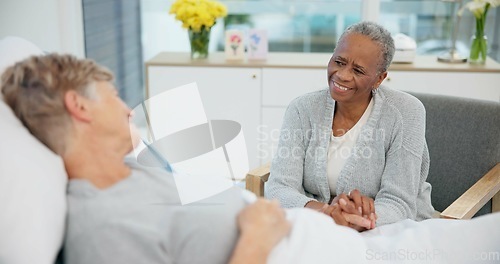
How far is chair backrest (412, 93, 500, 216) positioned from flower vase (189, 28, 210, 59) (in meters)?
1.58

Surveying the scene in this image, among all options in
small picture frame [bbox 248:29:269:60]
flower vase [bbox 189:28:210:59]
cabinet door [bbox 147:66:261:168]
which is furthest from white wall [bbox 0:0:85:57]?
small picture frame [bbox 248:29:269:60]

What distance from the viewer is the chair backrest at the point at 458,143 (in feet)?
7.34

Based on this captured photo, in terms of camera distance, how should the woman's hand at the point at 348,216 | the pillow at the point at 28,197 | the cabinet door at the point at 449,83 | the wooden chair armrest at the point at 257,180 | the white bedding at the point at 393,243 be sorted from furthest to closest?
the cabinet door at the point at 449,83 → the wooden chair armrest at the point at 257,180 → the woman's hand at the point at 348,216 → the white bedding at the point at 393,243 → the pillow at the point at 28,197

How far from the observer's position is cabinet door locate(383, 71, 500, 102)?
3.39m

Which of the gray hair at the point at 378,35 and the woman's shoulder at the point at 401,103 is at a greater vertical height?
the gray hair at the point at 378,35

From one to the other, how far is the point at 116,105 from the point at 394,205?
1008mm

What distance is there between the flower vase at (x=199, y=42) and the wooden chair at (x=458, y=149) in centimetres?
148

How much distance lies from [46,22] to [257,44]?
1.33 meters

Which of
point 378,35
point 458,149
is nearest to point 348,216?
point 378,35

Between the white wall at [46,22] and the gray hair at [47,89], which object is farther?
the white wall at [46,22]

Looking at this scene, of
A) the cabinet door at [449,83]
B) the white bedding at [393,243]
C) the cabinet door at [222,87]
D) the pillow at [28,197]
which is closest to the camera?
the pillow at [28,197]

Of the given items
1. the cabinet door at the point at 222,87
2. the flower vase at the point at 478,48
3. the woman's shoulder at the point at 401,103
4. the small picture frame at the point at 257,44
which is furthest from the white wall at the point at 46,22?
the flower vase at the point at 478,48

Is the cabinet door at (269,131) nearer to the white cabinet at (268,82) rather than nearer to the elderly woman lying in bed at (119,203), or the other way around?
the white cabinet at (268,82)

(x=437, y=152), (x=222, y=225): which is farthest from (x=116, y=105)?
(x=437, y=152)
